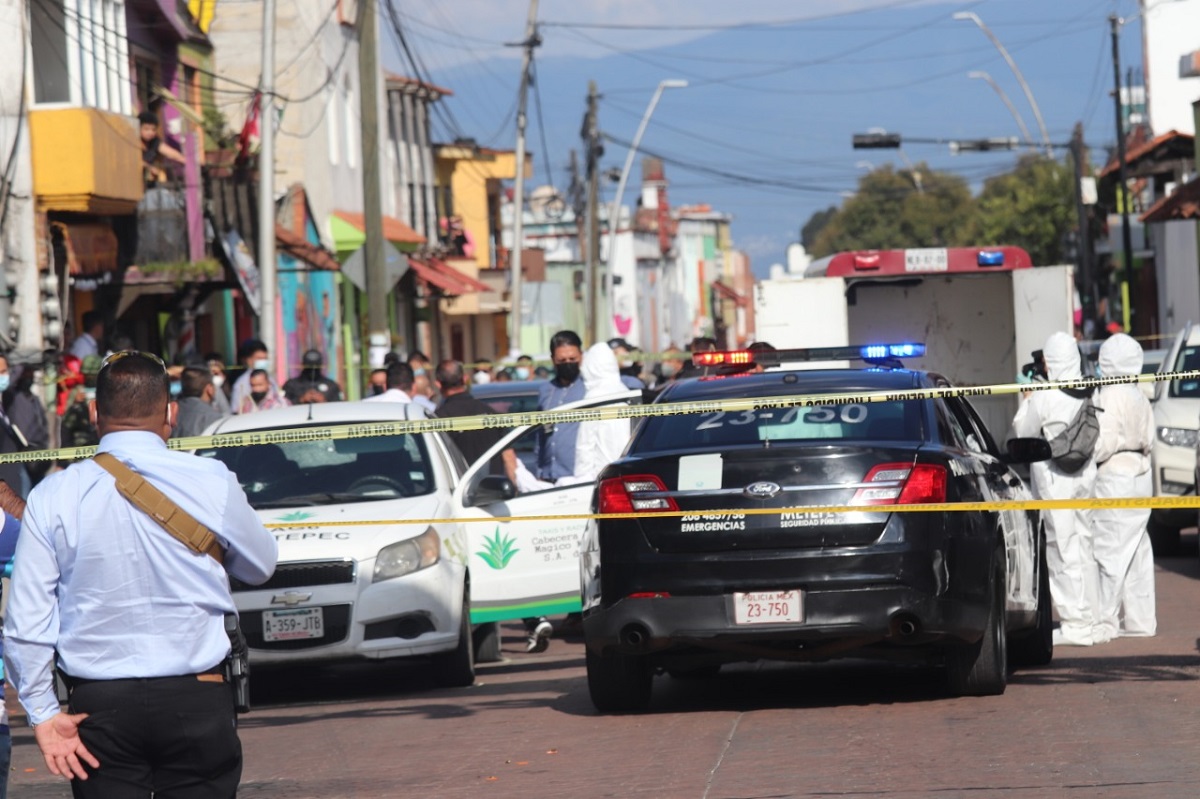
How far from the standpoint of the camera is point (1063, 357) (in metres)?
11.8

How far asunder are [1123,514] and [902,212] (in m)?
105

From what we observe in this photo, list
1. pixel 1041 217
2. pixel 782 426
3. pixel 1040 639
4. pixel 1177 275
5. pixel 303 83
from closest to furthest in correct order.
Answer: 1. pixel 782 426
2. pixel 1040 639
3. pixel 303 83
4. pixel 1177 275
5. pixel 1041 217

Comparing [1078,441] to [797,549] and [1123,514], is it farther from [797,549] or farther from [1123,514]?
[797,549]

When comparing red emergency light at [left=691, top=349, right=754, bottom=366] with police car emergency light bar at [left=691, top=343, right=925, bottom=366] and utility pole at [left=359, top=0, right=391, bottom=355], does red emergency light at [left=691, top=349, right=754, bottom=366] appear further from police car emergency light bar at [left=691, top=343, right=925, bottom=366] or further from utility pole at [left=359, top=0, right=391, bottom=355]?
utility pole at [left=359, top=0, right=391, bottom=355]

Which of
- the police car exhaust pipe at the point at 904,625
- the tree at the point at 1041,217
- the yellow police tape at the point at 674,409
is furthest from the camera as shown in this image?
the tree at the point at 1041,217

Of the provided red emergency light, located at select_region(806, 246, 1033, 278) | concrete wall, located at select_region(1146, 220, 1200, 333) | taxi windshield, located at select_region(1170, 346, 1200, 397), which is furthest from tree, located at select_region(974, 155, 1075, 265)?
taxi windshield, located at select_region(1170, 346, 1200, 397)

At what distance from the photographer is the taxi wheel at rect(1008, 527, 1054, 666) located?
35.2 ft

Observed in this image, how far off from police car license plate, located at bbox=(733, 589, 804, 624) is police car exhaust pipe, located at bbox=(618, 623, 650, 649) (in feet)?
1.38

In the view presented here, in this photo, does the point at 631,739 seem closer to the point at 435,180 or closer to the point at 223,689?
the point at 223,689

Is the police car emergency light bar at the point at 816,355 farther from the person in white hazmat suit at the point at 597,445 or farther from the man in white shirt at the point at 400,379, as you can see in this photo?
the man in white shirt at the point at 400,379

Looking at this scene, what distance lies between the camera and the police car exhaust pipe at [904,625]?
8820 millimetres

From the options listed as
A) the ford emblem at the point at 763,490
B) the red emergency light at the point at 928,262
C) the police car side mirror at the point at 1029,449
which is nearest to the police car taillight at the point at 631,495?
the ford emblem at the point at 763,490

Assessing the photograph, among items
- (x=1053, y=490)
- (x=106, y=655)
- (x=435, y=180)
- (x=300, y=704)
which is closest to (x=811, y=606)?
(x=1053, y=490)

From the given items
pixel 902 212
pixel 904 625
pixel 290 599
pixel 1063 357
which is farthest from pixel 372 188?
pixel 902 212
